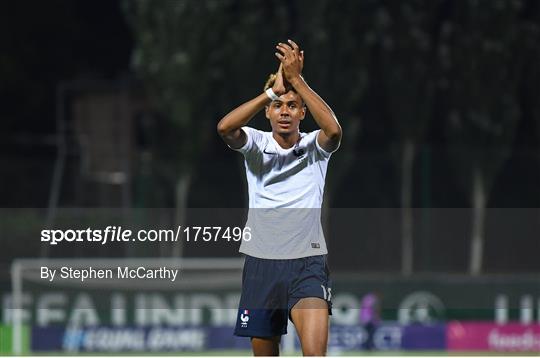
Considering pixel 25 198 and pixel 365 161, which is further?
pixel 25 198

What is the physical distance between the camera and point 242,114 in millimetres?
8539

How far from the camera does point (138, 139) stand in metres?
30.8

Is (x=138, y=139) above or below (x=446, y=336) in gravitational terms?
above

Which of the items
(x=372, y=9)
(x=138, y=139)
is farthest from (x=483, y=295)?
(x=138, y=139)

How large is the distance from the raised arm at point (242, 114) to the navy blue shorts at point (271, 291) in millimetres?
832

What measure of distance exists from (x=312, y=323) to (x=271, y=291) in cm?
40

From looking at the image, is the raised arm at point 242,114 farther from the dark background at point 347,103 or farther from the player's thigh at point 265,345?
the dark background at point 347,103

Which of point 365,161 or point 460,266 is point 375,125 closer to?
point 365,161

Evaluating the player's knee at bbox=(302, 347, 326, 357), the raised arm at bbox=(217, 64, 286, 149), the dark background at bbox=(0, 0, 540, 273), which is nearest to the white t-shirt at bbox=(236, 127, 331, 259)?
the raised arm at bbox=(217, 64, 286, 149)

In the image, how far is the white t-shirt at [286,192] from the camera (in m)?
8.84

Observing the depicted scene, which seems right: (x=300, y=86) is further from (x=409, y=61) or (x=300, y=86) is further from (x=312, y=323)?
(x=409, y=61)

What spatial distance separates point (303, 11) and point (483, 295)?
8.26 metres
